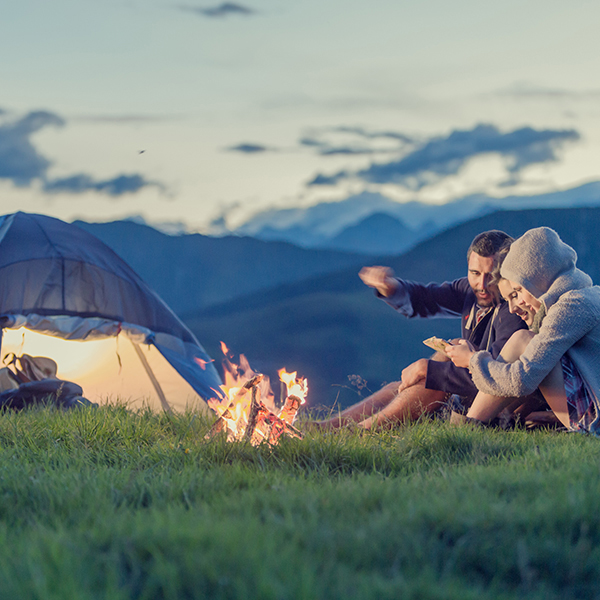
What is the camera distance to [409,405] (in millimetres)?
4219

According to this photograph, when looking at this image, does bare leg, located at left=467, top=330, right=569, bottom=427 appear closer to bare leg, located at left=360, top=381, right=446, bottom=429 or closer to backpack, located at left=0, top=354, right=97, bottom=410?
bare leg, located at left=360, top=381, right=446, bottom=429

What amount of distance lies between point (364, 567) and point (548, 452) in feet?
5.87

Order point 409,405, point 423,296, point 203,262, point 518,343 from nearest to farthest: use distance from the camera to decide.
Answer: point 518,343
point 409,405
point 423,296
point 203,262

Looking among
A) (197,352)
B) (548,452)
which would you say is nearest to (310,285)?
(197,352)

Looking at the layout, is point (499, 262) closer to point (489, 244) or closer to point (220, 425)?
point (489, 244)

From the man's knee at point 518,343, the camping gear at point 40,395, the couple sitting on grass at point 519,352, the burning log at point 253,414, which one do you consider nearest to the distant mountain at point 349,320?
the camping gear at point 40,395

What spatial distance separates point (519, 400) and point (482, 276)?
92cm

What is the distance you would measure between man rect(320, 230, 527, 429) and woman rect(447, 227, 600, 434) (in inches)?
10.3

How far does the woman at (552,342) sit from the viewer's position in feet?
11.5

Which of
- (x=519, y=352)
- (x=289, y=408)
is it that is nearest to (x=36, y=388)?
(x=289, y=408)

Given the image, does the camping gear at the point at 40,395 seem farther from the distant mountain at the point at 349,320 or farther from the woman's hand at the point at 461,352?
the distant mountain at the point at 349,320

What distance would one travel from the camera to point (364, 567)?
183cm

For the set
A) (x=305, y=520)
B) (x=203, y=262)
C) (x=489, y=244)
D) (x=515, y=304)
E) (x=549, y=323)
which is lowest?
(x=305, y=520)

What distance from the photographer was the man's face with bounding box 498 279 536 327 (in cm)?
382
